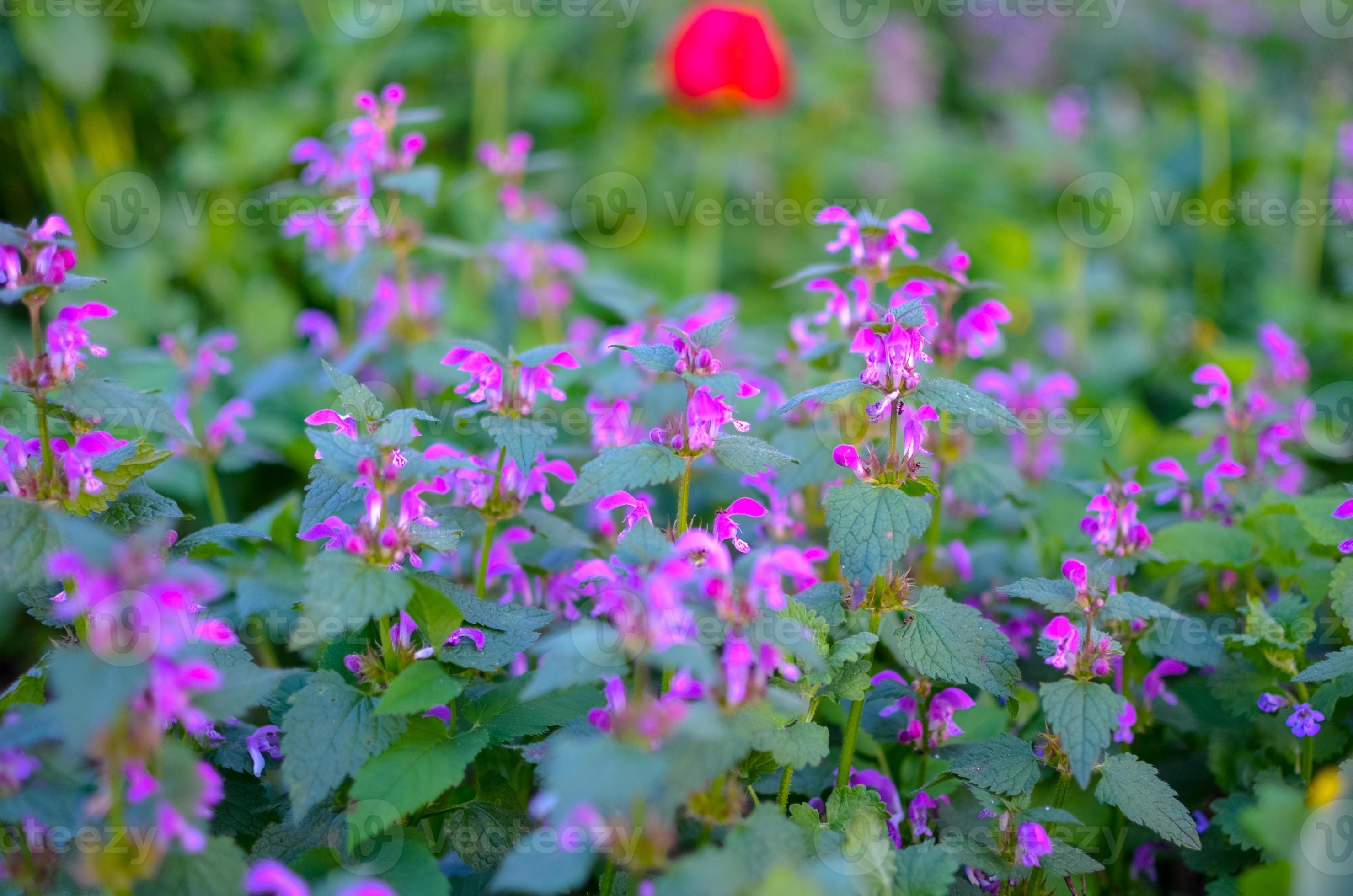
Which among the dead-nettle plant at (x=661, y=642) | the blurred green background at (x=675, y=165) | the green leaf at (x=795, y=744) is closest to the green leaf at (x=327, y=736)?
the dead-nettle plant at (x=661, y=642)

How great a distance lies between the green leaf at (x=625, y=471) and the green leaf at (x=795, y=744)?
35cm

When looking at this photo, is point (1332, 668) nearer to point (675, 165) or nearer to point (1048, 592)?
point (1048, 592)

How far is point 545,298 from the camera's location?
3.21 m

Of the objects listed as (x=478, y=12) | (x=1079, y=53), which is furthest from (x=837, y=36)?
(x=478, y=12)

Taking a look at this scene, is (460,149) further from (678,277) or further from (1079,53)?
(1079,53)

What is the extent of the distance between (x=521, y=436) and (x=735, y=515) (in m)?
0.33

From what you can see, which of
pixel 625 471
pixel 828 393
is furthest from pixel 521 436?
pixel 828 393

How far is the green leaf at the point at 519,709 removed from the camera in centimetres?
143

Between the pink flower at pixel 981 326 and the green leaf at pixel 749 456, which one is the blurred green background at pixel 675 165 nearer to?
the pink flower at pixel 981 326

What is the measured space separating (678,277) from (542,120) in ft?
3.27
